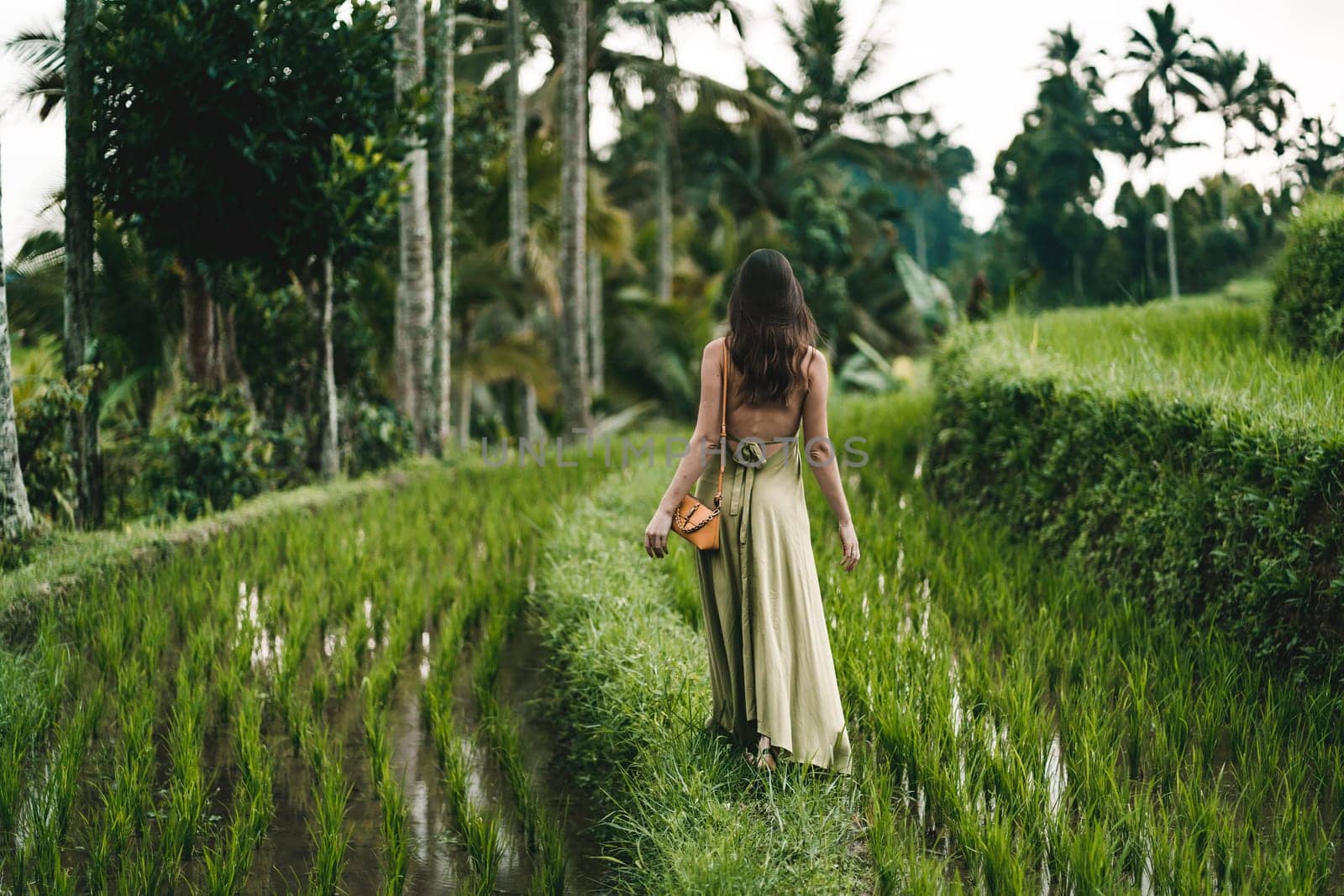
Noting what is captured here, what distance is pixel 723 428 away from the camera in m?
2.96

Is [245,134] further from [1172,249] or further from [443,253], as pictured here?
[1172,249]

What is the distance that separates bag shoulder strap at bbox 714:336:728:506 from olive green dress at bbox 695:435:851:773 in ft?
0.08

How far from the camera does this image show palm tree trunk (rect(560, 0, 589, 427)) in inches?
431

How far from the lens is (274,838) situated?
124 inches

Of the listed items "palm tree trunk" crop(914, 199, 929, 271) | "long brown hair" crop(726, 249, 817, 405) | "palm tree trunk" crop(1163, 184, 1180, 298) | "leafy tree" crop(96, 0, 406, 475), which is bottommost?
"long brown hair" crop(726, 249, 817, 405)

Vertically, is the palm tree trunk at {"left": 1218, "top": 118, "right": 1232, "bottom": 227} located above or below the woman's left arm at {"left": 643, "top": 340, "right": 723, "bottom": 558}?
above

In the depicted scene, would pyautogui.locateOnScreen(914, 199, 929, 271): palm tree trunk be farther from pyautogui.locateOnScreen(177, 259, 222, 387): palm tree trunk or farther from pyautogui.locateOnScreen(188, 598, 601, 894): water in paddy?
pyautogui.locateOnScreen(188, 598, 601, 894): water in paddy

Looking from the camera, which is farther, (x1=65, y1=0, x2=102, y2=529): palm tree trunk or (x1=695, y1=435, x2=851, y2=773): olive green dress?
(x1=65, y1=0, x2=102, y2=529): palm tree trunk

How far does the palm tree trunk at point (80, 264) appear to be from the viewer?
574 centimetres

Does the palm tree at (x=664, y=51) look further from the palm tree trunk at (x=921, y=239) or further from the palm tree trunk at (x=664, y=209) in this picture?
the palm tree trunk at (x=921, y=239)

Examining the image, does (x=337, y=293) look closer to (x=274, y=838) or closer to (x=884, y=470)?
(x=884, y=470)

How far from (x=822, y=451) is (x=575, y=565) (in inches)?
86.6

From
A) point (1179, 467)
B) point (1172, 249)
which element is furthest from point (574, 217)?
point (1172, 249)

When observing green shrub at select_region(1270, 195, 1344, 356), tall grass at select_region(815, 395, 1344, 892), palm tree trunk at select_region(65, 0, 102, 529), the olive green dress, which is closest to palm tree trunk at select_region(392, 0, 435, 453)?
palm tree trunk at select_region(65, 0, 102, 529)
